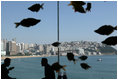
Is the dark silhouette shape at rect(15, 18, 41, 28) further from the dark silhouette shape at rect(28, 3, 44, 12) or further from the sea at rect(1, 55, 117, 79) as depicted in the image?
the sea at rect(1, 55, 117, 79)

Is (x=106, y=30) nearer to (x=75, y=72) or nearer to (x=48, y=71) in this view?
(x=48, y=71)

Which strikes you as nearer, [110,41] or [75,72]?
[110,41]

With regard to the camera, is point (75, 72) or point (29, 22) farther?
point (75, 72)

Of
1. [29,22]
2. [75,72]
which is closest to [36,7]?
[29,22]

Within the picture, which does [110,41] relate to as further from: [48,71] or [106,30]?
[48,71]

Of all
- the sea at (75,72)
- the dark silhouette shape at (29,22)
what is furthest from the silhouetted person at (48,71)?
the sea at (75,72)

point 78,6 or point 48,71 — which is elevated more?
point 78,6

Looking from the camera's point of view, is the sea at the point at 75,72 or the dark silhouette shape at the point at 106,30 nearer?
the dark silhouette shape at the point at 106,30

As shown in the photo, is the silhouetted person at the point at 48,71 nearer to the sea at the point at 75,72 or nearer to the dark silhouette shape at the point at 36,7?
the dark silhouette shape at the point at 36,7

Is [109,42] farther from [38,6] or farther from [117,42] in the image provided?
[38,6]

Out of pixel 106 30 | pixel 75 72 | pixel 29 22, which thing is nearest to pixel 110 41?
pixel 106 30

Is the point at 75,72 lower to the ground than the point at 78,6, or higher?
lower

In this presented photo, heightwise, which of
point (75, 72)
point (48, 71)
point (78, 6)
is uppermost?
point (78, 6)

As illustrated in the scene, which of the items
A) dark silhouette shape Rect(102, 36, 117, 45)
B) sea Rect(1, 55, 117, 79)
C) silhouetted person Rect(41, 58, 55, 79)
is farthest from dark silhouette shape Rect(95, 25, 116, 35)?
sea Rect(1, 55, 117, 79)
